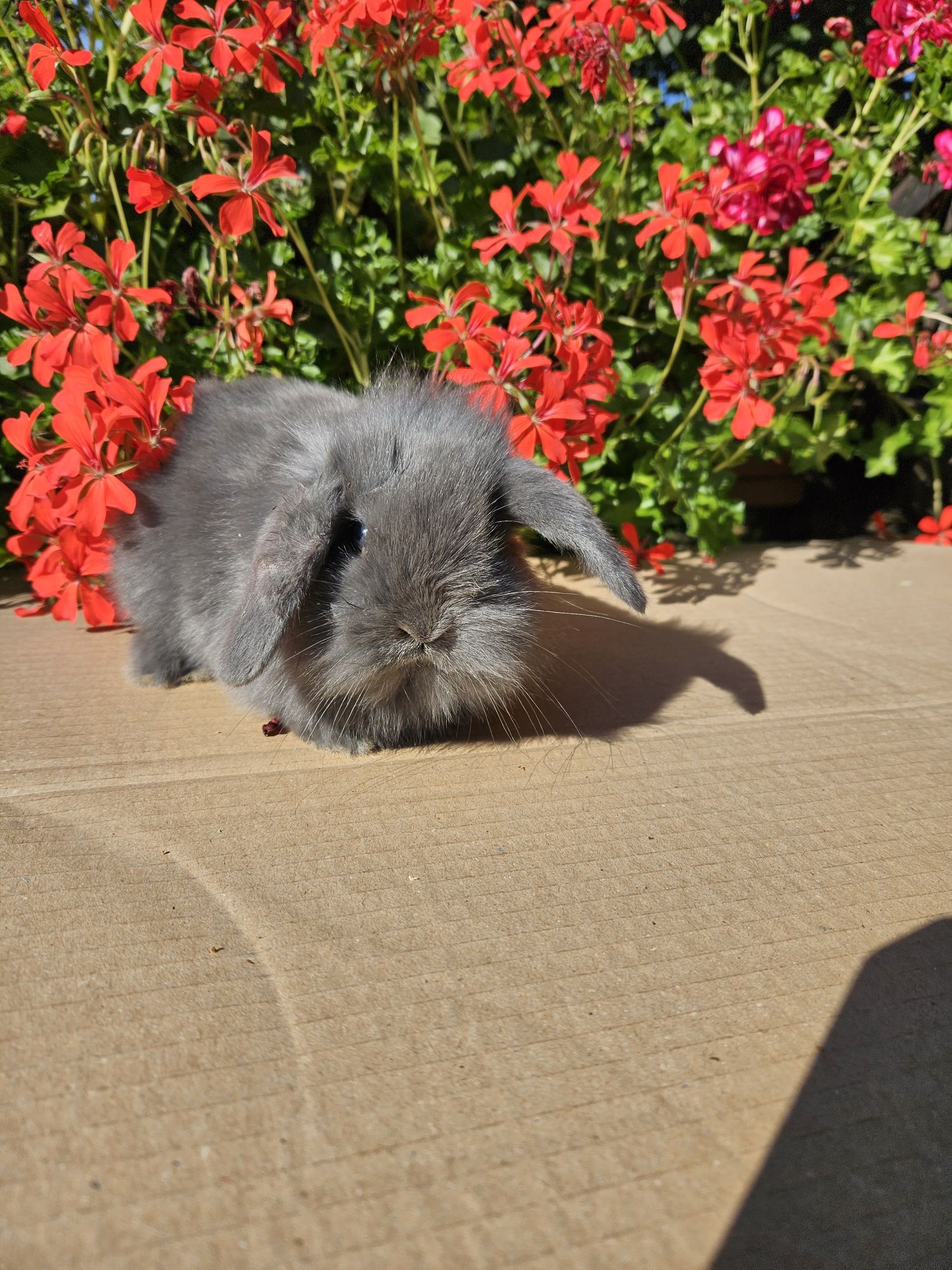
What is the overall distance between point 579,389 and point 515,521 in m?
0.59

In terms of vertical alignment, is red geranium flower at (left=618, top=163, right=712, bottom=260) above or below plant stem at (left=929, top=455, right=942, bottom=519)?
above

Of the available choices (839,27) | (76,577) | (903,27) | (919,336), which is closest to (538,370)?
(76,577)

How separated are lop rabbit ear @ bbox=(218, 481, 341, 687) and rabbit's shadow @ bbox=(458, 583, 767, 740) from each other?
0.45m

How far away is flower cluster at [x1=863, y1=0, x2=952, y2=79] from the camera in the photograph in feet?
8.02

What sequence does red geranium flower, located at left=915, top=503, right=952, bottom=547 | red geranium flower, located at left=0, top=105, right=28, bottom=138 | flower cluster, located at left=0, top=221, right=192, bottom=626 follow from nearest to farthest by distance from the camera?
1. flower cluster, located at left=0, top=221, right=192, bottom=626
2. red geranium flower, located at left=0, top=105, right=28, bottom=138
3. red geranium flower, located at left=915, top=503, right=952, bottom=547

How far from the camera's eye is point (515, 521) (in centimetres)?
160

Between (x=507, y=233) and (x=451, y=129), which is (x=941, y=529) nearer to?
(x=507, y=233)

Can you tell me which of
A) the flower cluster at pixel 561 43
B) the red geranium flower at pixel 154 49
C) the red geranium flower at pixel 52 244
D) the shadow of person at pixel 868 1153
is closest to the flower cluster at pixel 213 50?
the red geranium flower at pixel 154 49

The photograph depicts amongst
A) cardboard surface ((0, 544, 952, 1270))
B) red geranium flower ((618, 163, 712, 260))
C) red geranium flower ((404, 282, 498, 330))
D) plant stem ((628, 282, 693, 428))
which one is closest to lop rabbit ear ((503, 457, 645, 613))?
cardboard surface ((0, 544, 952, 1270))

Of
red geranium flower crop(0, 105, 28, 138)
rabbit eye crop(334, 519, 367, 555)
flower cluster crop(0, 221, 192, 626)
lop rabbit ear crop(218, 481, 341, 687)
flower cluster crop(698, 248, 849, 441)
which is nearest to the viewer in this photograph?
lop rabbit ear crop(218, 481, 341, 687)

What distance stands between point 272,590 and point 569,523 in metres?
0.52

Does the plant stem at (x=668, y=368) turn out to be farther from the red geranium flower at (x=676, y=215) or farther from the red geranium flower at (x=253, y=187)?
the red geranium flower at (x=253, y=187)

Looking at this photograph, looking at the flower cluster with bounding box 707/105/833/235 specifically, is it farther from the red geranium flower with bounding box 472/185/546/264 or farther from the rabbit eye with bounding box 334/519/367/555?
the rabbit eye with bounding box 334/519/367/555

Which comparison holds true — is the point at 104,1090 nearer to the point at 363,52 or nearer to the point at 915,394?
the point at 363,52
